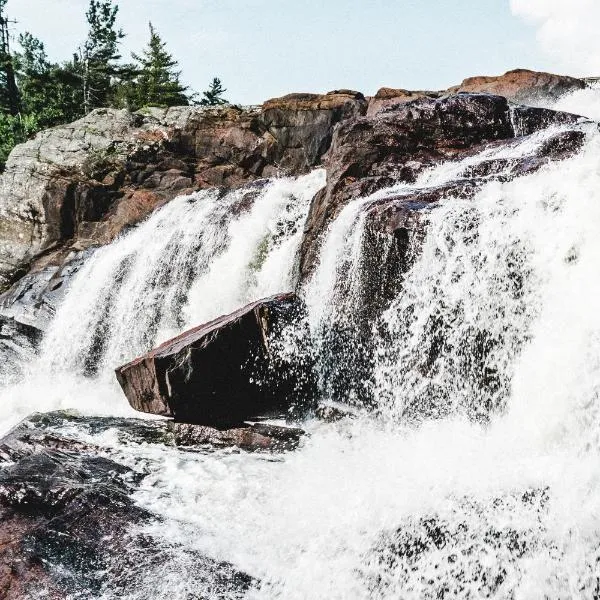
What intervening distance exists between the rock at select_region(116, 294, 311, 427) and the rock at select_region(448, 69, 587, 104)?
1407cm

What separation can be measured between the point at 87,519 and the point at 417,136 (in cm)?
982

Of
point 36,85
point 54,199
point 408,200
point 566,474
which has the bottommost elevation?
point 566,474

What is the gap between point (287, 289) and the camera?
1207cm

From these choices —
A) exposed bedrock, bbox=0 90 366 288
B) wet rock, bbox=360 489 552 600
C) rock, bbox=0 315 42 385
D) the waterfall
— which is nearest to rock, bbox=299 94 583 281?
the waterfall

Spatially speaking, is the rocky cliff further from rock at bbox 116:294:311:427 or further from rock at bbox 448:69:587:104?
rock at bbox 116:294:311:427

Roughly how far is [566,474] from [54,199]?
2059 centimetres

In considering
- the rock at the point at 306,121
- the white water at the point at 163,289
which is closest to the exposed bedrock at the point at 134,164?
the rock at the point at 306,121

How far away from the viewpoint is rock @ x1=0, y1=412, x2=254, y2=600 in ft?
14.3

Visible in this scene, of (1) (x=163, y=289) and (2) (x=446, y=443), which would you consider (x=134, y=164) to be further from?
(2) (x=446, y=443)

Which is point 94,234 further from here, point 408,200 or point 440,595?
point 440,595

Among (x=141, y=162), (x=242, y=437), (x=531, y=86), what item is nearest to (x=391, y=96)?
(x=531, y=86)

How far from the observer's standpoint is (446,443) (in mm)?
6922

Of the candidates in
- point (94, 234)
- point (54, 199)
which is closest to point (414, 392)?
point (94, 234)

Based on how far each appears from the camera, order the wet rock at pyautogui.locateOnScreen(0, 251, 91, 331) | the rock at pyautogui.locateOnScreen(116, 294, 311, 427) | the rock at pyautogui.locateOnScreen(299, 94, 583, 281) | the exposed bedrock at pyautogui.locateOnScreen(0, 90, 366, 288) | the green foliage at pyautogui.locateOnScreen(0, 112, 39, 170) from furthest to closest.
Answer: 1. the green foliage at pyautogui.locateOnScreen(0, 112, 39, 170)
2. the exposed bedrock at pyautogui.locateOnScreen(0, 90, 366, 288)
3. the wet rock at pyautogui.locateOnScreen(0, 251, 91, 331)
4. the rock at pyautogui.locateOnScreen(299, 94, 583, 281)
5. the rock at pyautogui.locateOnScreen(116, 294, 311, 427)
